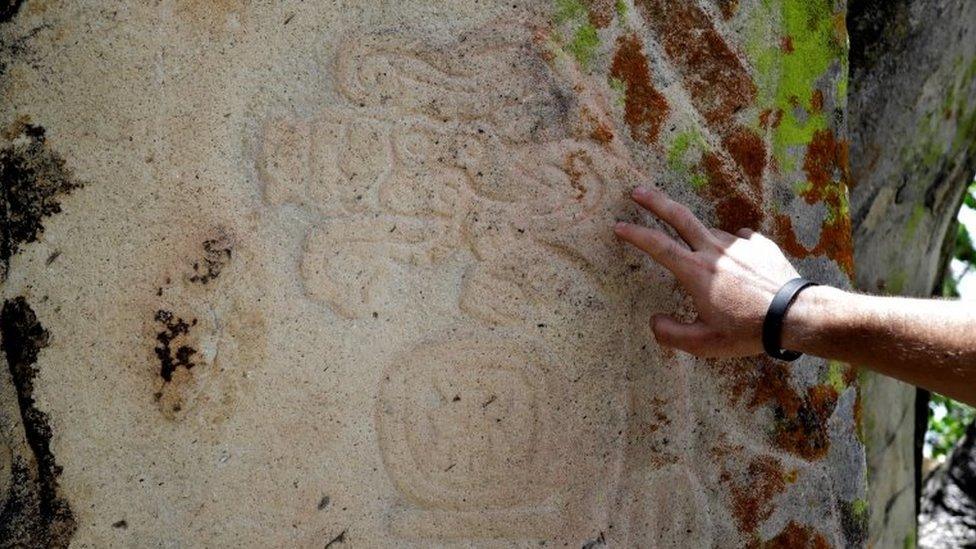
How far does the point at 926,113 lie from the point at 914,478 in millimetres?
861

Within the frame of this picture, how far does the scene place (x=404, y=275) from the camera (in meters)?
1.54

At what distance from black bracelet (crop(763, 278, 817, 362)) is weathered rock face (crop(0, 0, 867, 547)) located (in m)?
0.20

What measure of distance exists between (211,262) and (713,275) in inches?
25.9

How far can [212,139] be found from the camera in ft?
4.86

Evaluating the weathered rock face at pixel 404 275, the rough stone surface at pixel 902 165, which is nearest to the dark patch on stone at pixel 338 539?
the weathered rock face at pixel 404 275

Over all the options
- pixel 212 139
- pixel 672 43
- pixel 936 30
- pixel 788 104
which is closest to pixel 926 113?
pixel 936 30

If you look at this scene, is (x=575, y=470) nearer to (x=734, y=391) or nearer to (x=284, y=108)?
(x=734, y=391)

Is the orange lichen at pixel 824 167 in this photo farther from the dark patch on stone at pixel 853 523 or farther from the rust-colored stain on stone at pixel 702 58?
the dark patch on stone at pixel 853 523

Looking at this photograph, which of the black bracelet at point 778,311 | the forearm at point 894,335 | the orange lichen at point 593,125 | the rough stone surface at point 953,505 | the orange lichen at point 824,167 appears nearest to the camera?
the forearm at point 894,335

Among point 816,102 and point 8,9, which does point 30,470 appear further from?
point 816,102

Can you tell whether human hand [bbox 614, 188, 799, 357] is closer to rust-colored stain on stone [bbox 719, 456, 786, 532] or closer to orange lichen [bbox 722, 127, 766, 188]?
orange lichen [bbox 722, 127, 766, 188]

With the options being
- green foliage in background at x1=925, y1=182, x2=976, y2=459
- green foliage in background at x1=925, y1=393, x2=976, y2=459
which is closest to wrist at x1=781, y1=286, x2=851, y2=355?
green foliage in background at x1=925, y1=182, x2=976, y2=459

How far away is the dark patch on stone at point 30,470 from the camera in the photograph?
1.44 meters

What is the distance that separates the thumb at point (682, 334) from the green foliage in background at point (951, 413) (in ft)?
6.24
